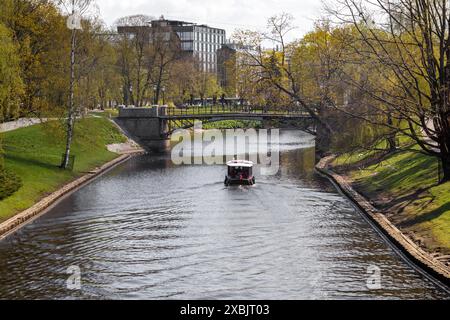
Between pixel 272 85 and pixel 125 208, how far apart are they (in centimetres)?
4131

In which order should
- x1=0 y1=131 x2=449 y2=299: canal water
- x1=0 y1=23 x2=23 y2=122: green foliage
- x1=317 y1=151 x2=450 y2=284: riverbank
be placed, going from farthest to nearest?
x1=0 y1=23 x2=23 y2=122: green foliage, x1=317 y1=151 x2=450 y2=284: riverbank, x1=0 y1=131 x2=449 y2=299: canal water

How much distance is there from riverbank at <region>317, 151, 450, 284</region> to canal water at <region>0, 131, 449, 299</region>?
1099 millimetres

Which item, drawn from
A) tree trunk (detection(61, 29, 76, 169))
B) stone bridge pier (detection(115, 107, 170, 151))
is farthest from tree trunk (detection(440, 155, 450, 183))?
stone bridge pier (detection(115, 107, 170, 151))

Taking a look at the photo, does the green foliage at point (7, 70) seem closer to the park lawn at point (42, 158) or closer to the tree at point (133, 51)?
the park lawn at point (42, 158)

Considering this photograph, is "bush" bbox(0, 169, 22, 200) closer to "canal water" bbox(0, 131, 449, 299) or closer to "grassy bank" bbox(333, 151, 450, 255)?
"canal water" bbox(0, 131, 449, 299)

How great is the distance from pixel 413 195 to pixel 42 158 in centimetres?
3567

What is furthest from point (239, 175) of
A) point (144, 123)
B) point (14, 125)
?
point (144, 123)

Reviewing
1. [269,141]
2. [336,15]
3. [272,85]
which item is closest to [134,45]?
[269,141]

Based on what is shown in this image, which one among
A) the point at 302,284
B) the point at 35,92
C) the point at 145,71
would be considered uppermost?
the point at 145,71

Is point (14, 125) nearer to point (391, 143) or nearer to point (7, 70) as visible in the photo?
point (7, 70)

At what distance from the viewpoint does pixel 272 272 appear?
112ft

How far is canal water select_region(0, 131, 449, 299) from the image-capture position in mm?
31625

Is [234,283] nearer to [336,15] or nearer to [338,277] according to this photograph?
[338,277]

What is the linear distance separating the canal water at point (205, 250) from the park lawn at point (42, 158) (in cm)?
255
